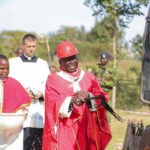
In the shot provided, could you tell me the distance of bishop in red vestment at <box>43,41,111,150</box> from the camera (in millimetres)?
4789

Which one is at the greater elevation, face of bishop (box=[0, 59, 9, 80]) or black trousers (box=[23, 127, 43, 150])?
face of bishop (box=[0, 59, 9, 80])

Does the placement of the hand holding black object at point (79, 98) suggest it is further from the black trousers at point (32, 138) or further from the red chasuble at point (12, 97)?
the black trousers at point (32, 138)

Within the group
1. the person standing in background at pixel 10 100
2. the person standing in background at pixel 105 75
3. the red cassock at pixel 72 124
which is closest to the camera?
the red cassock at pixel 72 124

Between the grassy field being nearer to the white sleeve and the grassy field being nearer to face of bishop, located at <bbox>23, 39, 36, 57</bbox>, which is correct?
face of bishop, located at <bbox>23, 39, 36, 57</bbox>

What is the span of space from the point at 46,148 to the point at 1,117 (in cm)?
80

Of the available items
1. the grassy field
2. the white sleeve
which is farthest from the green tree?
the white sleeve

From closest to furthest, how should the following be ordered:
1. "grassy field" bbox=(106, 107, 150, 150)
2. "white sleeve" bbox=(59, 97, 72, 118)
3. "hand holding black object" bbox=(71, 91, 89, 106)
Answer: "hand holding black object" bbox=(71, 91, 89, 106)
"white sleeve" bbox=(59, 97, 72, 118)
"grassy field" bbox=(106, 107, 150, 150)

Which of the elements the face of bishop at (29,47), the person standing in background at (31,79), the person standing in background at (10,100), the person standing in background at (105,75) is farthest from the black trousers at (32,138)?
the person standing in background at (105,75)

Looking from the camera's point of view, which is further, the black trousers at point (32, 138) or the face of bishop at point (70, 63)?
the black trousers at point (32, 138)

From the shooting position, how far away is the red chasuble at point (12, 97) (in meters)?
5.46

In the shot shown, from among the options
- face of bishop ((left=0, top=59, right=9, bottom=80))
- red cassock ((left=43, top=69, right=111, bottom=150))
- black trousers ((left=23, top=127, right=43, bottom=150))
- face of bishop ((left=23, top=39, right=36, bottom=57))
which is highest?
face of bishop ((left=23, top=39, right=36, bottom=57))

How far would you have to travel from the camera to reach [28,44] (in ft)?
21.6

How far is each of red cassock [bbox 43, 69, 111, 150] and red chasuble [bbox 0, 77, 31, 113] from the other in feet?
2.70

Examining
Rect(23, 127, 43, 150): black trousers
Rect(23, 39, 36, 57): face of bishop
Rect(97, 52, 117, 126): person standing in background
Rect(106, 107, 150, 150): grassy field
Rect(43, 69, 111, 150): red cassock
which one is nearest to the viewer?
Rect(43, 69, 111, 150): red cassock
